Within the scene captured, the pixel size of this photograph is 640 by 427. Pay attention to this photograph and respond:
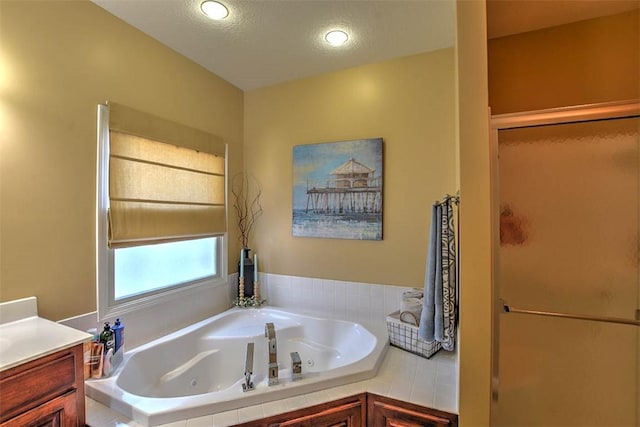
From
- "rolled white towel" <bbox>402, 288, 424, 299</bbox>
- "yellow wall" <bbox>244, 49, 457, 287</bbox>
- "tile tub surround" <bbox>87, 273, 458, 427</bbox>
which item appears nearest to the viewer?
"tile tub surround" <bbox>87, 273, 458, 427</bbox>

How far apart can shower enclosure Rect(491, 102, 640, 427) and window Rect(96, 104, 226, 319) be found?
2125 millimetres

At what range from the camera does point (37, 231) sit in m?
1.50

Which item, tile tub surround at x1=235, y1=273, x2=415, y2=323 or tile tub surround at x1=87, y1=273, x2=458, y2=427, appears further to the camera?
tile tub surround at x1=235, y1=273, x2=415, y2=323

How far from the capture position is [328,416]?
4.81 feet

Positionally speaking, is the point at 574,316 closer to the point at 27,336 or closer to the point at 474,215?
the point at 474,215

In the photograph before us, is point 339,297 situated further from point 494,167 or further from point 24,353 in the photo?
point 24,353

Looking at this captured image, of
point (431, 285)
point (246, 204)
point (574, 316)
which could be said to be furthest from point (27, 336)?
point (574, 316)

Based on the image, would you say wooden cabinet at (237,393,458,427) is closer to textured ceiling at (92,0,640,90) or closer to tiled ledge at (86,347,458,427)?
tiled ledge at (86,347,458,427)

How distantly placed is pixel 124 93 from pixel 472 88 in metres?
2.06

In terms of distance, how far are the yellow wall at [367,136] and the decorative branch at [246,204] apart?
0.08m

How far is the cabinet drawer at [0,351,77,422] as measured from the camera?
103 cm

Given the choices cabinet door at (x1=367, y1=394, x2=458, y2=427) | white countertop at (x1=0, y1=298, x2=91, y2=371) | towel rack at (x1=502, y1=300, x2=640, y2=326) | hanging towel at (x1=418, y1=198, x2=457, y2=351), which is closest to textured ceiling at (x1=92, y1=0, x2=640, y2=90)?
hanging towel at (x1=418, y1=198, x2=457, y2=351)

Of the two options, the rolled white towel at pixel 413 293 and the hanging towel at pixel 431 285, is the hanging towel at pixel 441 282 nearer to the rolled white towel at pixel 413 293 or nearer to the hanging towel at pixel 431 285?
the hanging towel at pixel 431 285

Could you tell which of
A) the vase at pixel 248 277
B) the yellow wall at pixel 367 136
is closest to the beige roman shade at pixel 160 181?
the vase at pixel 248 277
